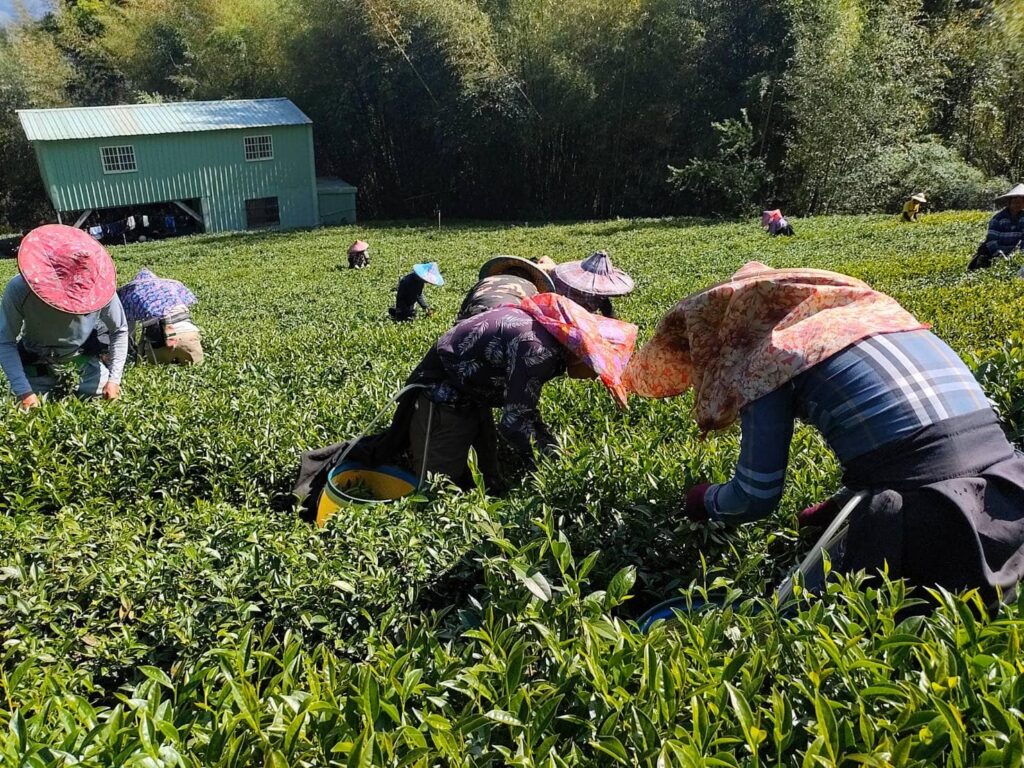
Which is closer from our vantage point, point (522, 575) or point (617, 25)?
point (522, 575)

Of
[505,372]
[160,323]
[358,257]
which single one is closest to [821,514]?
[505,372]

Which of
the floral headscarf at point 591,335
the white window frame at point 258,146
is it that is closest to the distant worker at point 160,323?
the floral headscarf at point 591,335

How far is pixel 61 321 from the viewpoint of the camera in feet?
16.4

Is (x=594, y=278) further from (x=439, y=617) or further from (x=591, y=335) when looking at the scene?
(x=439, y=617)

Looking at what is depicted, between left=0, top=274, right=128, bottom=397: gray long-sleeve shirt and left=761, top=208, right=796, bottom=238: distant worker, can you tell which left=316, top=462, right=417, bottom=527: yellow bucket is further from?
Answer: left=761, top=208, right=796, bottom=238: distant worker

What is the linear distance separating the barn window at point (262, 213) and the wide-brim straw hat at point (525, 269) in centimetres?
2963

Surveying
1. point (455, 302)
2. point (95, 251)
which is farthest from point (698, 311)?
point (455, 302)

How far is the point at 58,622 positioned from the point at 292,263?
19319mm

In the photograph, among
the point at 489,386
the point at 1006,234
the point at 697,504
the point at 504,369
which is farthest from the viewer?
the point at 1006,234

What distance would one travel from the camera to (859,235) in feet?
57.0

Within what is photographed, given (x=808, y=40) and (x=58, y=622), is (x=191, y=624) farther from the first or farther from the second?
(x=808, y=40)

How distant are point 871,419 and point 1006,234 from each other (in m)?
8.59

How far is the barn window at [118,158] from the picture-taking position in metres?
28.2

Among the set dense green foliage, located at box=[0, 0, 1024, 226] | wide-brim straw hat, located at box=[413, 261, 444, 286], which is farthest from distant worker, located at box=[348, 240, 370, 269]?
dense green foliage, located at box=[0, 0, 1024, 226]
